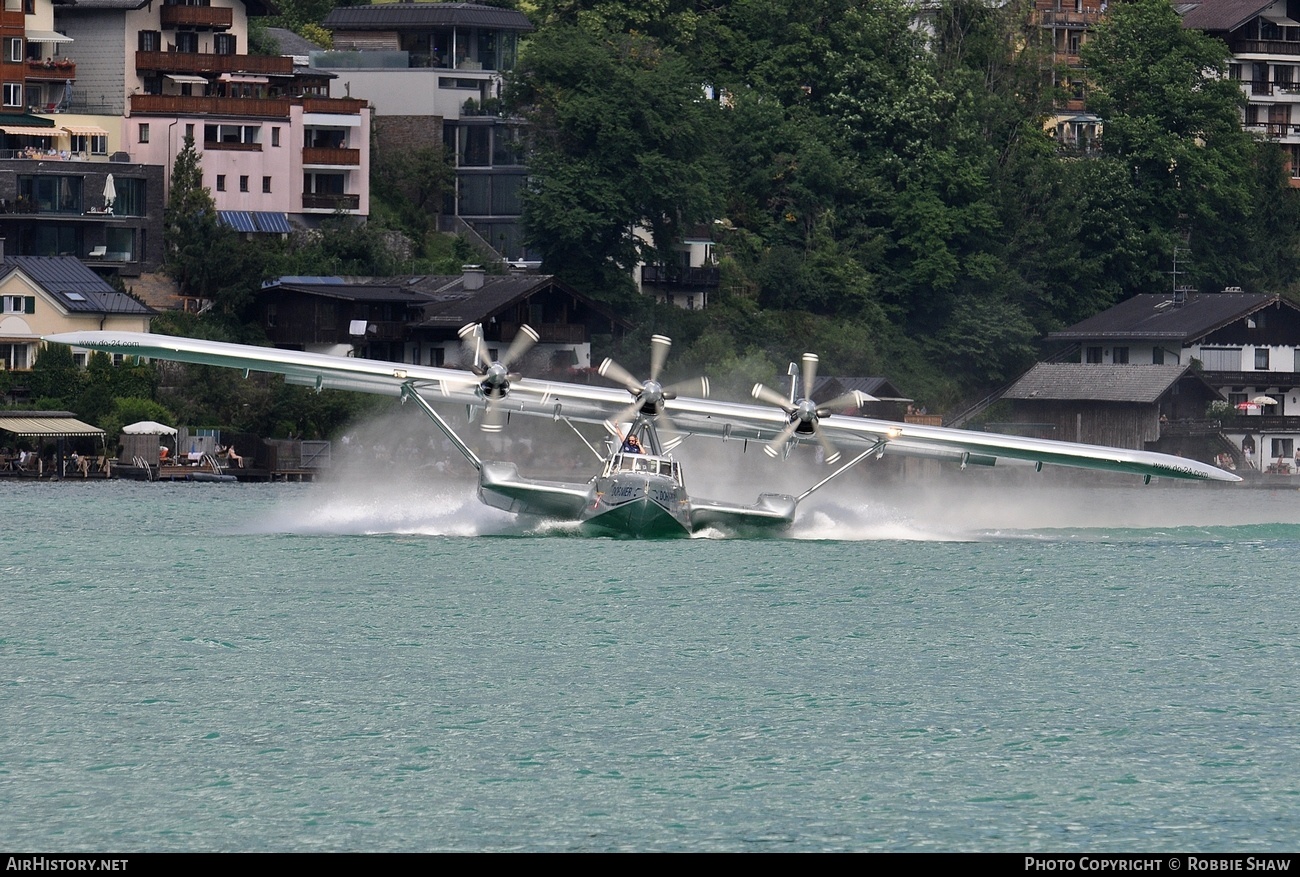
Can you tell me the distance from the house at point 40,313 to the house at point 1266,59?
2298 inches

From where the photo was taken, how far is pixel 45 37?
296 feet

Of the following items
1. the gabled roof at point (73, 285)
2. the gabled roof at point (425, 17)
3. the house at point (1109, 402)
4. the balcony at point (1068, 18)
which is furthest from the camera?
the balcony at point (1068, 18)

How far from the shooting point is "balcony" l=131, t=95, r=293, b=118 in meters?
89.0

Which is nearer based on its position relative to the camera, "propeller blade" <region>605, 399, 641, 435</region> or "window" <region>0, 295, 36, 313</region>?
"propeller blade" <region>605, 399, 641, 435</region>

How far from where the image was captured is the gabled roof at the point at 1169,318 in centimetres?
9219

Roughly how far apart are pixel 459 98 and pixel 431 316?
2022 centimetres

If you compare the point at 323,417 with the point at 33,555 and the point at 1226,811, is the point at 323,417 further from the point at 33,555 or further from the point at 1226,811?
the point at 1226,811

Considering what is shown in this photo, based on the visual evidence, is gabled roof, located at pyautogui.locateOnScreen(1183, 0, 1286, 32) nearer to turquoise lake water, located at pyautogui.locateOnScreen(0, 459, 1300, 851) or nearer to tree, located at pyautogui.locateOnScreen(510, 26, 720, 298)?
tree, located at pyautogui.locateOnScreen(510, 26, 720, 298)

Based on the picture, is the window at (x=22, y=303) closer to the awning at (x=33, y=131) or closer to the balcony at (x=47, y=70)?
the awning at (x=33, y=131)

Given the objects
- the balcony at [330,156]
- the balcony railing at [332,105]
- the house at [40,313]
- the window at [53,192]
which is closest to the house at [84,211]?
the window at [53,192]

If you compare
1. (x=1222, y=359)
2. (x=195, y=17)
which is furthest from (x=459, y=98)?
(x=1222, y=359)

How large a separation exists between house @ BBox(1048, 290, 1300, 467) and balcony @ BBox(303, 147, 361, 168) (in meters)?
28.9

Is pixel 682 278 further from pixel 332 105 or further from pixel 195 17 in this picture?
pixel 195 17

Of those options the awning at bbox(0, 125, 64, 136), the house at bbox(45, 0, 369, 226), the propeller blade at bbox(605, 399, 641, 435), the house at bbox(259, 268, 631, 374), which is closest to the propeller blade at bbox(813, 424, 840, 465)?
the propeller blade at bbox(605, 399, 641, 435)
